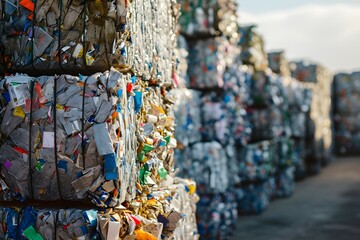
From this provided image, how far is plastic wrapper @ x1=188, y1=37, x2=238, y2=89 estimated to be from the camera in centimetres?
634

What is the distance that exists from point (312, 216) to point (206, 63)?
3.04m

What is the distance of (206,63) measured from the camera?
6371mm

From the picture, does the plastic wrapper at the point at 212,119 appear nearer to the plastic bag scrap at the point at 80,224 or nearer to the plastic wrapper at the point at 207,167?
the plastic wrapper at the point at 207,167

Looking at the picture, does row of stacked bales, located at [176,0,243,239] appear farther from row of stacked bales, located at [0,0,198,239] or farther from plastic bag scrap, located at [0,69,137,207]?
plastic bag scrap, located at [0,69,137,207]

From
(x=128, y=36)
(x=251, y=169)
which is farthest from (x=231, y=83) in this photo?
(x=128, y=36)

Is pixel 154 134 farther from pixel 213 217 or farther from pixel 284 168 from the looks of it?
pixel 284 168

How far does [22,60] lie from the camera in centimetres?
249

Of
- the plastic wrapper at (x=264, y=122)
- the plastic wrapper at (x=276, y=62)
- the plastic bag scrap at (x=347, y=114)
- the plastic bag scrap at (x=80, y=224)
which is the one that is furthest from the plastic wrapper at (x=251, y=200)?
the plastic bag scrap at (x=347, y=114)

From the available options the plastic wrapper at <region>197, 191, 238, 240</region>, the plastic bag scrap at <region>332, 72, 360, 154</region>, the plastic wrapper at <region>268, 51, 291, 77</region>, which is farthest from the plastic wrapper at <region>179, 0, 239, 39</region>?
the plastic bag scrap at <region>332, 72, 360, 154</region>

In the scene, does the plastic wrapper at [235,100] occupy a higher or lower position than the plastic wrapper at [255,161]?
higher

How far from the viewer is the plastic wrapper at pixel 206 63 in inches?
250

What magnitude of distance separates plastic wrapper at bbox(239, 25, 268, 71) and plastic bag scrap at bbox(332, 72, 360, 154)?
805 centimetres

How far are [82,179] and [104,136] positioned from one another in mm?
214

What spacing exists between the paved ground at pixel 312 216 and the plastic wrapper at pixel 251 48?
237cm
